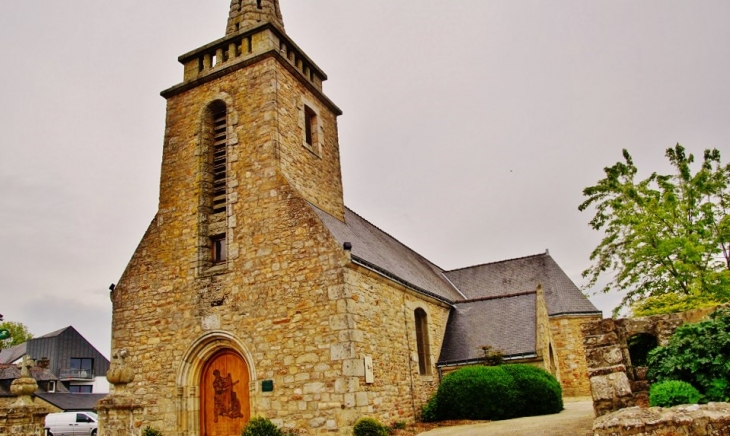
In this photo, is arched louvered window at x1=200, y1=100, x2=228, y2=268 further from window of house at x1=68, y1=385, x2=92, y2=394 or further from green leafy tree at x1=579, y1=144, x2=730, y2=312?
window of house at x1=68, y1=385, x2=92, y2=394

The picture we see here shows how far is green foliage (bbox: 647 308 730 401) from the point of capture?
24.3 feet

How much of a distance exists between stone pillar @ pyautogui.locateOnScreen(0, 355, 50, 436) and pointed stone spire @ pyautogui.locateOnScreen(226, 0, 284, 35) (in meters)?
10.7

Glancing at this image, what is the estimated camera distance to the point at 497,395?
13328 millimetres

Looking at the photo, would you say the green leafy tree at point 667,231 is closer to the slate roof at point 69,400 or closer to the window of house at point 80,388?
the slate roof at point 69,400

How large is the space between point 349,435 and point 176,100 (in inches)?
414

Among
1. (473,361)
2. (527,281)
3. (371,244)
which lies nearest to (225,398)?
(371,244)

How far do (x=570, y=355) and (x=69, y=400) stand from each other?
31.9 meters

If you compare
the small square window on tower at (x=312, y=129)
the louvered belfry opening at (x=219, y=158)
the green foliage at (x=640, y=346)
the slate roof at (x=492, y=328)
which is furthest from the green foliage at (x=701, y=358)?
the louvered belfry opening at (x=219, y=158)

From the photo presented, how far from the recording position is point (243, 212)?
A: 13.6 m

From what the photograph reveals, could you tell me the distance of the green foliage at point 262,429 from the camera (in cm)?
1127

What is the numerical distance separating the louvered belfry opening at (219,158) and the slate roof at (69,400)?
26.2m

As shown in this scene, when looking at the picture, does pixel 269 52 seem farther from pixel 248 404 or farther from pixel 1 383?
pixel 1 383

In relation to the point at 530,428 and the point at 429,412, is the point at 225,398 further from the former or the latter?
the point at 530,428

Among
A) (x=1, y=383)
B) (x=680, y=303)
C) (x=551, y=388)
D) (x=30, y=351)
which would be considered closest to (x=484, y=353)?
(x=551, y=388)
